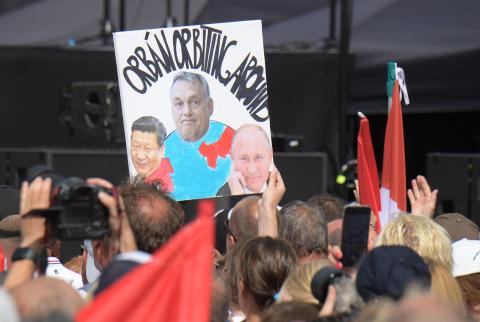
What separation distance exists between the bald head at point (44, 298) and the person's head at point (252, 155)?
2135mm

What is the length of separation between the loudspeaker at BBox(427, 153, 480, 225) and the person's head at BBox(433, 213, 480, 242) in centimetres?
342

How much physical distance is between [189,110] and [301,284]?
168cm

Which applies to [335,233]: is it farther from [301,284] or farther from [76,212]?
[76,212]

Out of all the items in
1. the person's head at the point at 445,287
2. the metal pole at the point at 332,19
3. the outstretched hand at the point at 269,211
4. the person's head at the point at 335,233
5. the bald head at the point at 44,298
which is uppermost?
the metal pole at the point at 332,19

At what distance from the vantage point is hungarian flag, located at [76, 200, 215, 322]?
2.33 meters

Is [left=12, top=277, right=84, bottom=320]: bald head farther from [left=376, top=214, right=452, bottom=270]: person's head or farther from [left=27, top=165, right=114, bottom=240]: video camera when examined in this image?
[left=376, top=214, right=452, bottom=270]: person's head

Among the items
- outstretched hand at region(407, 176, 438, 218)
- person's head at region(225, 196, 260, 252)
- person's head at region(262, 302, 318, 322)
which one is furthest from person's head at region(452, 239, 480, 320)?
person's head at region(262, 302, 318, 322)

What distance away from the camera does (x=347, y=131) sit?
1037cm

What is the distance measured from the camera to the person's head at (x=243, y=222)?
179 inches

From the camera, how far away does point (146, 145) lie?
4574 mm

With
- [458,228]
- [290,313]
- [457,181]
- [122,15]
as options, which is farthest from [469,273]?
[122,15]

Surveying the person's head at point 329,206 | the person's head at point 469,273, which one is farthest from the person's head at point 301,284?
the person's head at point 329,206

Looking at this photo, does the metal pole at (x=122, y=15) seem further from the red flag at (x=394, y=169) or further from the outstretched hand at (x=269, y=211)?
the outstretched hand at (x=269, y=211)

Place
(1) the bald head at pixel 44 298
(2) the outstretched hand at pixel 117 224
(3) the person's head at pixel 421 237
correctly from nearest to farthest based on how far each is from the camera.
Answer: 1. (1) the bald head at pixel 44 298
2. (2) the outstretched hand at pixel 117 224
3. (3) the person's head at pixel 421 237
